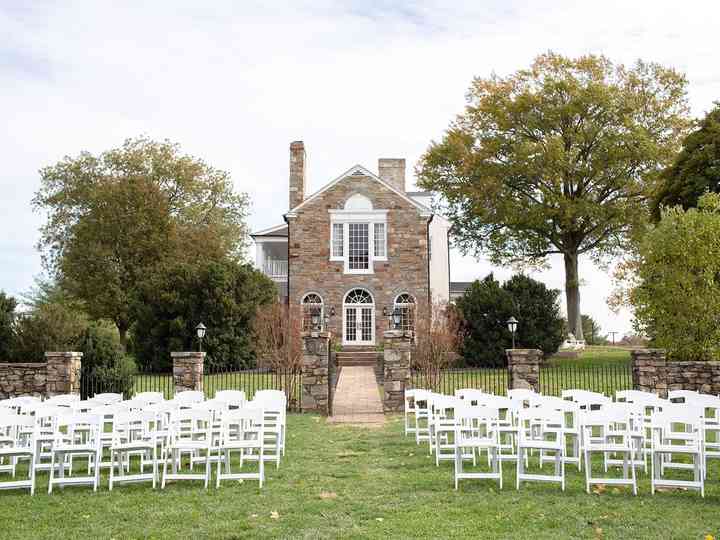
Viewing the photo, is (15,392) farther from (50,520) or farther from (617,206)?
(617,206)

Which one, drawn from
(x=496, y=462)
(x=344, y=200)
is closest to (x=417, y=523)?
(x=496, y=462)

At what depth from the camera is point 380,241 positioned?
34969 mm

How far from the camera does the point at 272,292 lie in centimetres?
3300

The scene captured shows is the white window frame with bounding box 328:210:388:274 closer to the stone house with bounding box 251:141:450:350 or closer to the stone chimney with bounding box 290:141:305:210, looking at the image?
the stone house with bounding box 251:141:450:350

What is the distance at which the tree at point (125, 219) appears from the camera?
A: 4078 cm

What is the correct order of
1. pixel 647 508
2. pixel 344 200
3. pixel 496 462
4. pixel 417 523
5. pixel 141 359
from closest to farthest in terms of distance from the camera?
pixel 417 523, pixel 647 508, pixel 496 462, pixel 141 359, pixel 344 200

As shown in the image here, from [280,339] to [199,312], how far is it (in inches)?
227

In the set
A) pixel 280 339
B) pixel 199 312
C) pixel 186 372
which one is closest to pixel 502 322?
pixel 280 339

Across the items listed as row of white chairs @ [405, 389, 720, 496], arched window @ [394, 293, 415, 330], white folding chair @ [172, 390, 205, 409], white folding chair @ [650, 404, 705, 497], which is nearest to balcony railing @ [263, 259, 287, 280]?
arched window @ [394, 293, 415, 330]

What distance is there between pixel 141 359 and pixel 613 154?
22.1m

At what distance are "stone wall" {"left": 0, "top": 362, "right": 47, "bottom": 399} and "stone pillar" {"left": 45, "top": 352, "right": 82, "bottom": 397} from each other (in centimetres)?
31

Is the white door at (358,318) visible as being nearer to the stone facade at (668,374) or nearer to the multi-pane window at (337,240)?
the multi-pane window at (337,240)

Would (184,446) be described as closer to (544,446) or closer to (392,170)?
(544,446)

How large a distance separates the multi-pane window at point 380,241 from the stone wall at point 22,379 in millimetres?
18241
